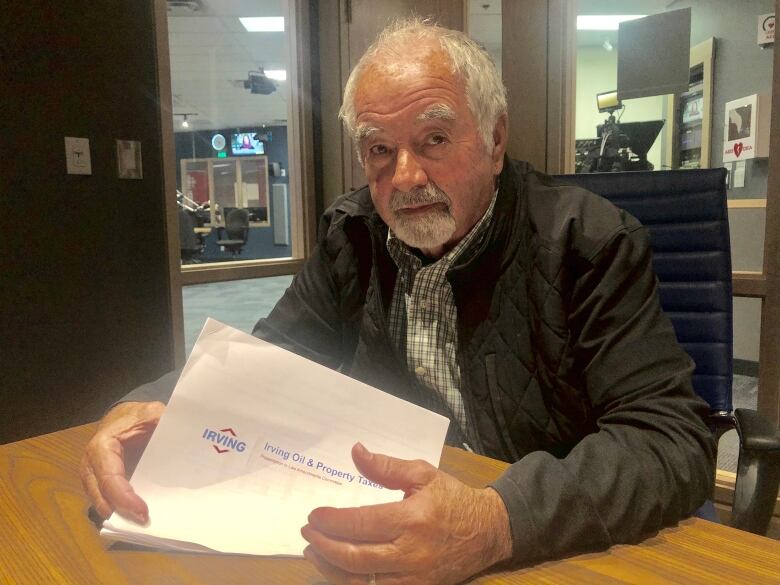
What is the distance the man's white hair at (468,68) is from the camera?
1.07 meters

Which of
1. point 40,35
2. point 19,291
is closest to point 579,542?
point 19,291

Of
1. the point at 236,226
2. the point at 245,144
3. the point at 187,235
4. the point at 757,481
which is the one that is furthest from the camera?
the point at 245,144

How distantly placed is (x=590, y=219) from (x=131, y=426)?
0.77m

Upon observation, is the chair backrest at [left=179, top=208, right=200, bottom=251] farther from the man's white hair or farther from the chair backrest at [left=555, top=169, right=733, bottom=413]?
the chair backrest at [left=555, top=169, right=733, bottom=413]

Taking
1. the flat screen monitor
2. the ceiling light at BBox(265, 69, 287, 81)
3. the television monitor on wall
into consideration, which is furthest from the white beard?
the television monitor on wall

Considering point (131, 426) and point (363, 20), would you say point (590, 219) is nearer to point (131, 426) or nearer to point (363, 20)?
point (131, 426)

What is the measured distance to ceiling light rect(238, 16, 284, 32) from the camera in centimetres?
539

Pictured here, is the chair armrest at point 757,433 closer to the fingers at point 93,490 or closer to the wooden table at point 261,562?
the wooden table at point 261,562

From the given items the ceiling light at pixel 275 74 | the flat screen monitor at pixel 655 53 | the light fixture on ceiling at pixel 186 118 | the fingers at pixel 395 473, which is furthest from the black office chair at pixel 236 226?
the fingers at pixel 395 473

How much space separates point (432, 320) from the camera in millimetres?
1136

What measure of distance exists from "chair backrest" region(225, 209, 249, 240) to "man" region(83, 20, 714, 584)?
9051mm

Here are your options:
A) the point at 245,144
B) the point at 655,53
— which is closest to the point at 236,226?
the point at 245,144

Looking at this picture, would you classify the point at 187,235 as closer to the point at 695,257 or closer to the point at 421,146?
the point at 421,146

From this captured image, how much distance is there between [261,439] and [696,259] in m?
1.04
